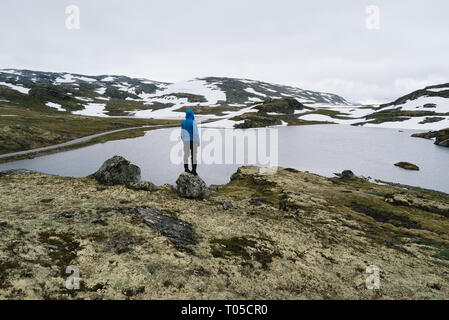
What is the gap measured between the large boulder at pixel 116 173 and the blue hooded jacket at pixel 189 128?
7316 millimetres

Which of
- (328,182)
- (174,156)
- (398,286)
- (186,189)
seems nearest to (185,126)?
(186,189)

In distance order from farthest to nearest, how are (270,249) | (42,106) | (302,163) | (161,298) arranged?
(42,106), (302,163), (270,249), (161,298)

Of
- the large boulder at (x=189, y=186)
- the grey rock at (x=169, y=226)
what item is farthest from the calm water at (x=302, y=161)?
the grey rock at (x=169, y=226)

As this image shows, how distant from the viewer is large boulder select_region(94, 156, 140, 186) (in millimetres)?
22719

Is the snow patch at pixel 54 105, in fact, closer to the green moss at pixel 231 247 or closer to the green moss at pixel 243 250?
the green moss at pixel 231 247

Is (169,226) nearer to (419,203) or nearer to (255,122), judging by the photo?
(419,203)

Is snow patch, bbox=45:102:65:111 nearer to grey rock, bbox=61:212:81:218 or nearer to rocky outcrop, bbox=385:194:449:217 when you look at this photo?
grey rock, bbox=61:212:81:218

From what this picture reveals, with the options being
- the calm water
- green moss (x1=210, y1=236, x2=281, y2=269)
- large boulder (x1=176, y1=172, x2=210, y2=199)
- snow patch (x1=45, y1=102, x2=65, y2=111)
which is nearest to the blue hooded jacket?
large boulder (x1=176, y1=172, x2=210, y2=199)

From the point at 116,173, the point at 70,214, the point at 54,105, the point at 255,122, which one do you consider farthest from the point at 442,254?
the point at 54,105

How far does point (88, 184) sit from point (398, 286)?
80.9 ft

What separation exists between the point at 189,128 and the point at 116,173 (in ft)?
29.4

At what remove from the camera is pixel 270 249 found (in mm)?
15586

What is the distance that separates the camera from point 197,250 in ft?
45.4

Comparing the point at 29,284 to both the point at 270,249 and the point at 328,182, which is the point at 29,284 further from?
the point at 328,182
